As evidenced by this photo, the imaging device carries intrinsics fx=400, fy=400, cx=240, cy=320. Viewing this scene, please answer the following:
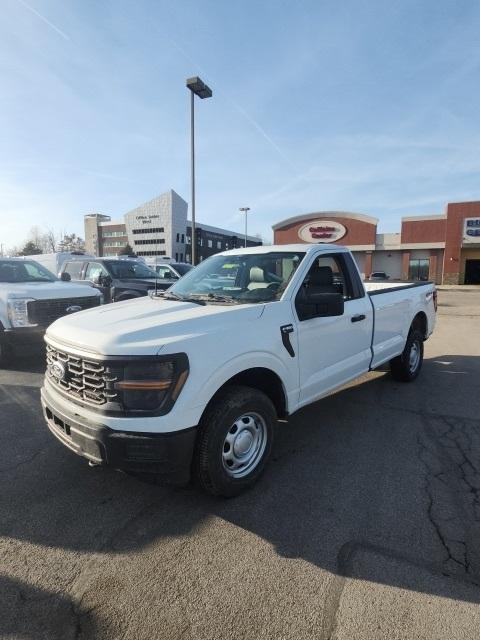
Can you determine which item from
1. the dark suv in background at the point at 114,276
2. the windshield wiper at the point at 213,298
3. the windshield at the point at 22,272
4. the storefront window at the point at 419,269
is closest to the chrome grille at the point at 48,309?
the windshield at the point at 22,272

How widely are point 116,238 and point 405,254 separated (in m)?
76.5

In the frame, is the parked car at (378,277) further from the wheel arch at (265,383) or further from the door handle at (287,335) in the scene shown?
the wheel arch at (265,383)

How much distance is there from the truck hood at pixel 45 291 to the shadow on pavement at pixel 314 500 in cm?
263

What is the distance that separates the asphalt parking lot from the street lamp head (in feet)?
45.3

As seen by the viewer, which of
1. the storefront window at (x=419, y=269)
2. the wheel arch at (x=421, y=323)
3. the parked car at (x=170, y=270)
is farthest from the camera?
the storefront window at (x=419, y=269)

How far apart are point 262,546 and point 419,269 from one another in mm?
42107

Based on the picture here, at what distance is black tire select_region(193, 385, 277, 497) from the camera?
2756 mm

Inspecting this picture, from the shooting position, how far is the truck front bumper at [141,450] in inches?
99.0

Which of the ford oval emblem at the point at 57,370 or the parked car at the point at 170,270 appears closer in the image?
the ford oval emblem at the point at 57,370

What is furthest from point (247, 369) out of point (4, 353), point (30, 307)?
point (4, 353)

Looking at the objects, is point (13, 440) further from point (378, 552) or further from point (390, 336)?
point (390, 336)

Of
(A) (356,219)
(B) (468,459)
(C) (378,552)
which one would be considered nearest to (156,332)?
(C) (378,552)

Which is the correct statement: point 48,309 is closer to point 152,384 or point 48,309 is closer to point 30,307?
point 30,307

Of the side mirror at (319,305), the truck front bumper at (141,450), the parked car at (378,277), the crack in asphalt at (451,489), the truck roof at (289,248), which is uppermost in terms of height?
the truck roof at (289,248)
